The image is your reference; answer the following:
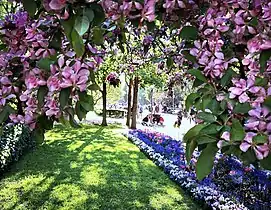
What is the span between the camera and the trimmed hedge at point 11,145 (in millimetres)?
5205

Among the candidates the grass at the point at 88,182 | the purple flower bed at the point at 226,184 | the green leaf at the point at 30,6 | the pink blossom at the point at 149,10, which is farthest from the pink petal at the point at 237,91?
the grass at the point at 88,182

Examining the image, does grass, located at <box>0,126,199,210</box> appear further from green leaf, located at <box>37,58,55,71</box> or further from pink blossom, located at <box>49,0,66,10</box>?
pink blossom, located at <box>49,0,66,10</box>

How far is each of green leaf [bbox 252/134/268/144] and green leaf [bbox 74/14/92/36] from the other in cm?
37

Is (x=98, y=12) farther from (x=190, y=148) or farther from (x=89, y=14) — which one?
(x=190, y=148)

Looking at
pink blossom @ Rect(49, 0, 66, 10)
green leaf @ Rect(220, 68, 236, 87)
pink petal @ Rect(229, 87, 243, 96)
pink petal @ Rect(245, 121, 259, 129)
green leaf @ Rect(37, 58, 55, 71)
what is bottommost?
pink petal @ Rect(245, 121, 259, 129)

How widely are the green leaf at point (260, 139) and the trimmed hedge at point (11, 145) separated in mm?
4298

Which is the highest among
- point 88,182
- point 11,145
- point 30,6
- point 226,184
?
point 30,6

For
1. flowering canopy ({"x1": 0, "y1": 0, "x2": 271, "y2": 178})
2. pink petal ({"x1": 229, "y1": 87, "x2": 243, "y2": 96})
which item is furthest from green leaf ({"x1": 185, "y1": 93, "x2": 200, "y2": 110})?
pink petal ({"x1": 229, "y1": 87, "x2": 243, "y2": 96})

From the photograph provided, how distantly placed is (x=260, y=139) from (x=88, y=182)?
449 centimetres

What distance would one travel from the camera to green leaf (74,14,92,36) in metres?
0.58

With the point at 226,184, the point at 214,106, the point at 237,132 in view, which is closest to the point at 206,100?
the point at 214,106

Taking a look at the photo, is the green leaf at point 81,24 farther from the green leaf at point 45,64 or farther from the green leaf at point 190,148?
the green leaf at point 190,148

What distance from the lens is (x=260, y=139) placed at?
2.16 ft

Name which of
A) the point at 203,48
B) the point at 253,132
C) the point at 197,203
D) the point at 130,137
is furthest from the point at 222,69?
the point at 130,137
